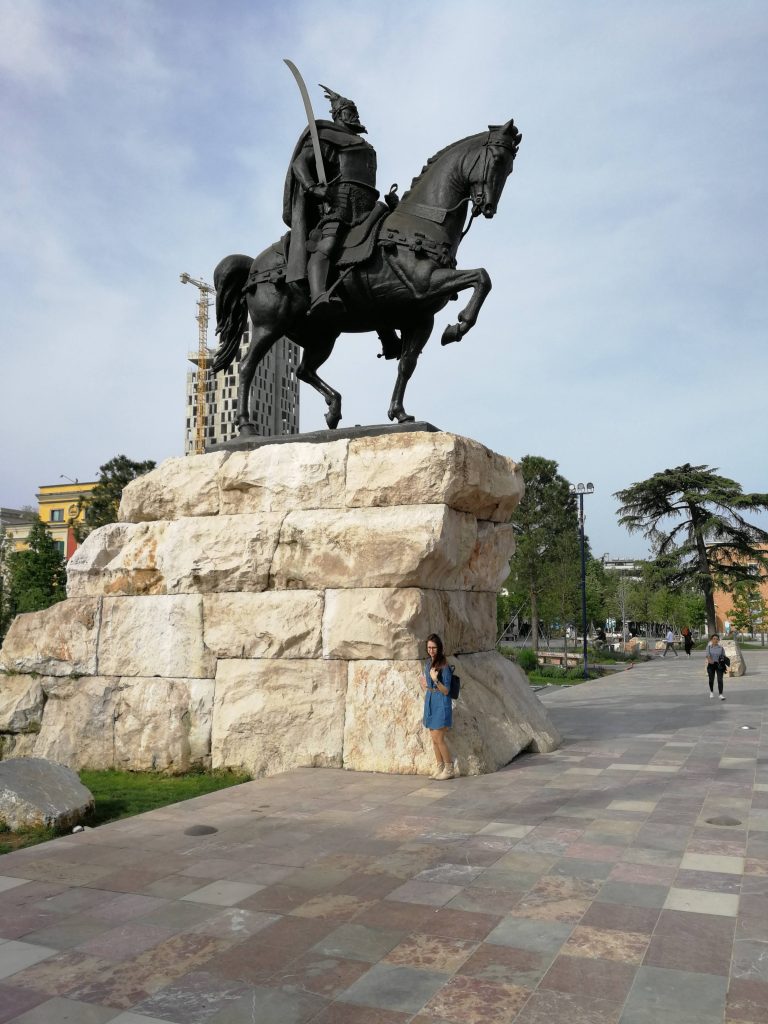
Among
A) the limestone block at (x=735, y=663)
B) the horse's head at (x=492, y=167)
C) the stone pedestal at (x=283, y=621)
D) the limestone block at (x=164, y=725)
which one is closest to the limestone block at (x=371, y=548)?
the stone pedestal at (x=283, y=621)

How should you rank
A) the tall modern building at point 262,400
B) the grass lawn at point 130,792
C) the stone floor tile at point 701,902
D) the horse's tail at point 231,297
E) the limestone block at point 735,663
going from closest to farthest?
the stone floor tile at point 701,902 < the grass lawn at point 130,792 < the horse's tail at point 231,297 < the limestone block at point 735,663 < the tall modern building at point 262,400

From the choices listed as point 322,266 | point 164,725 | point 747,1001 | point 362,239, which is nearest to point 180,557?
point 164,725

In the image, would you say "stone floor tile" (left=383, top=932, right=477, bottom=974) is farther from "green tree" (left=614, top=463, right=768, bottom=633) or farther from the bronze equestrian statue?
"green tree" (left=614, top=463, right=768, bottom=633)

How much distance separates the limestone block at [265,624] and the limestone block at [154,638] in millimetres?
165

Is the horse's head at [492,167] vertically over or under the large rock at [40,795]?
over

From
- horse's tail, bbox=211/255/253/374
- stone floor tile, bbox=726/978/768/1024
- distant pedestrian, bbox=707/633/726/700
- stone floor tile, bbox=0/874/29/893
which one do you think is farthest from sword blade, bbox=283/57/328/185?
distant pedestrian, bbox=707/633/726/700

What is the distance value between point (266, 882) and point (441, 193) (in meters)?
7.01

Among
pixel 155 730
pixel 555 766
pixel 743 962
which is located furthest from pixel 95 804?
pixel 743 962

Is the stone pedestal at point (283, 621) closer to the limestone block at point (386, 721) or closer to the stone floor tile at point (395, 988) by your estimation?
the limestone block at point (386, 721)

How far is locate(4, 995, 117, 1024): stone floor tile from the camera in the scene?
117 inches

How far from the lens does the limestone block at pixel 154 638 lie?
8.30m

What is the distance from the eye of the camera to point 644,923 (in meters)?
3.80

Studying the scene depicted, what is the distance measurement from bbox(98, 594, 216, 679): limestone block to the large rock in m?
1.99

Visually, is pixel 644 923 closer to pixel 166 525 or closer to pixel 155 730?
pixel 155 730
